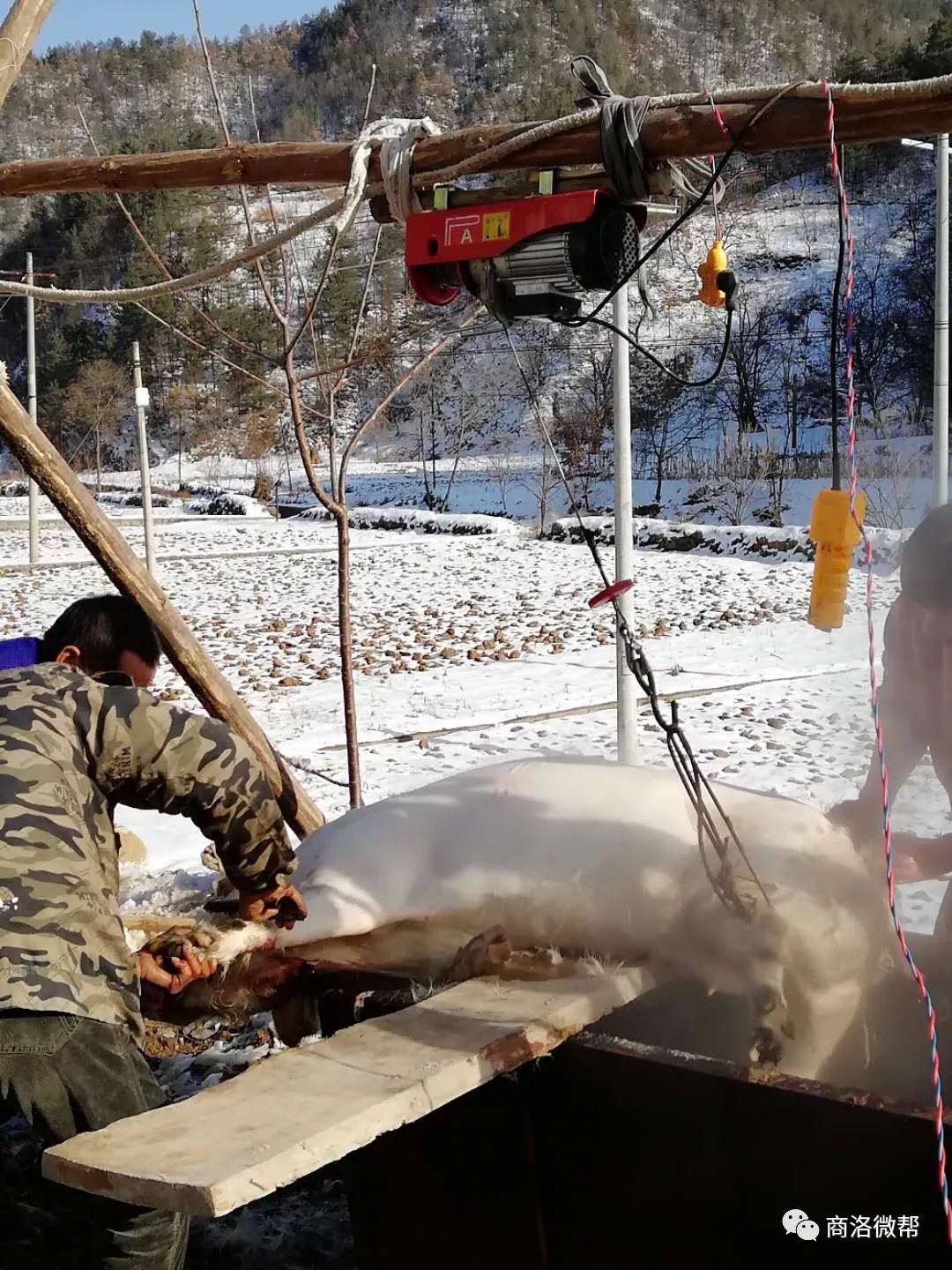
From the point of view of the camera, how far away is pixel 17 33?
3357 millimetres

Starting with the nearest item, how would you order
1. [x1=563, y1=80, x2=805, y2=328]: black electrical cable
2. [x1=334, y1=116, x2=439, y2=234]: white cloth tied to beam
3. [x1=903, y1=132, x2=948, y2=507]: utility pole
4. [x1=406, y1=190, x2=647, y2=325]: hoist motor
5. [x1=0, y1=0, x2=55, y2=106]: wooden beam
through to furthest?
[x1=563, y1=80, x2=805, y2=328]: black electrical cable, [x1=406, y1=190, x2=647, y2=325]: hoist motor, [x1=334, y1=116, x2=439, y2=234]: white cloth tied to beam, [x1=0, y1=0, x2=55, y2=106]: wooden beam, [x1=903, y1=132, x2=948, y2=507]: utility pole

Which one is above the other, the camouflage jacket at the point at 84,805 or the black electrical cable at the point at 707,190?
the black electrical cable at the point at 707,190

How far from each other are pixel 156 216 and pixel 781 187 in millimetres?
12504

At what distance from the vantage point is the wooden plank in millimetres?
1541

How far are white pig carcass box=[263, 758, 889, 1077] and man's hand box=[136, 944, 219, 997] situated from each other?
19 cm

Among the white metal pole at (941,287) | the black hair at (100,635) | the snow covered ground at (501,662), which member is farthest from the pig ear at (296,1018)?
the white metal pole at (941,287)

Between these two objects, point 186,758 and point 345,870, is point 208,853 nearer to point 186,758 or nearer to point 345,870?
point 345,870

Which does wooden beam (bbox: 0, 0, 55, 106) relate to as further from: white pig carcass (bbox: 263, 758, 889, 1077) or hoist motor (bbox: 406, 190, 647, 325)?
white pig carcass (bbox: 263, 758, 889, 1077)

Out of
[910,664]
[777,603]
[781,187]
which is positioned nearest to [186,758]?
[910,664]

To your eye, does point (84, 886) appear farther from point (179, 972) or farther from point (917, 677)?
point (917, 677)

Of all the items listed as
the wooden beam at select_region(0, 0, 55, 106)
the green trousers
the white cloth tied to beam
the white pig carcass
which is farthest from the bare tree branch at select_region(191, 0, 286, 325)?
the green trousers

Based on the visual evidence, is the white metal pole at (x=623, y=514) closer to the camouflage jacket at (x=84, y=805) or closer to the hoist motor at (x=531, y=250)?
the hoist motor at (x=531, y=250)

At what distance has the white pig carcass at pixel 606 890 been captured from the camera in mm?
2248

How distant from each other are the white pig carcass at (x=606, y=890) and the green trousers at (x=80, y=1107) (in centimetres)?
55
